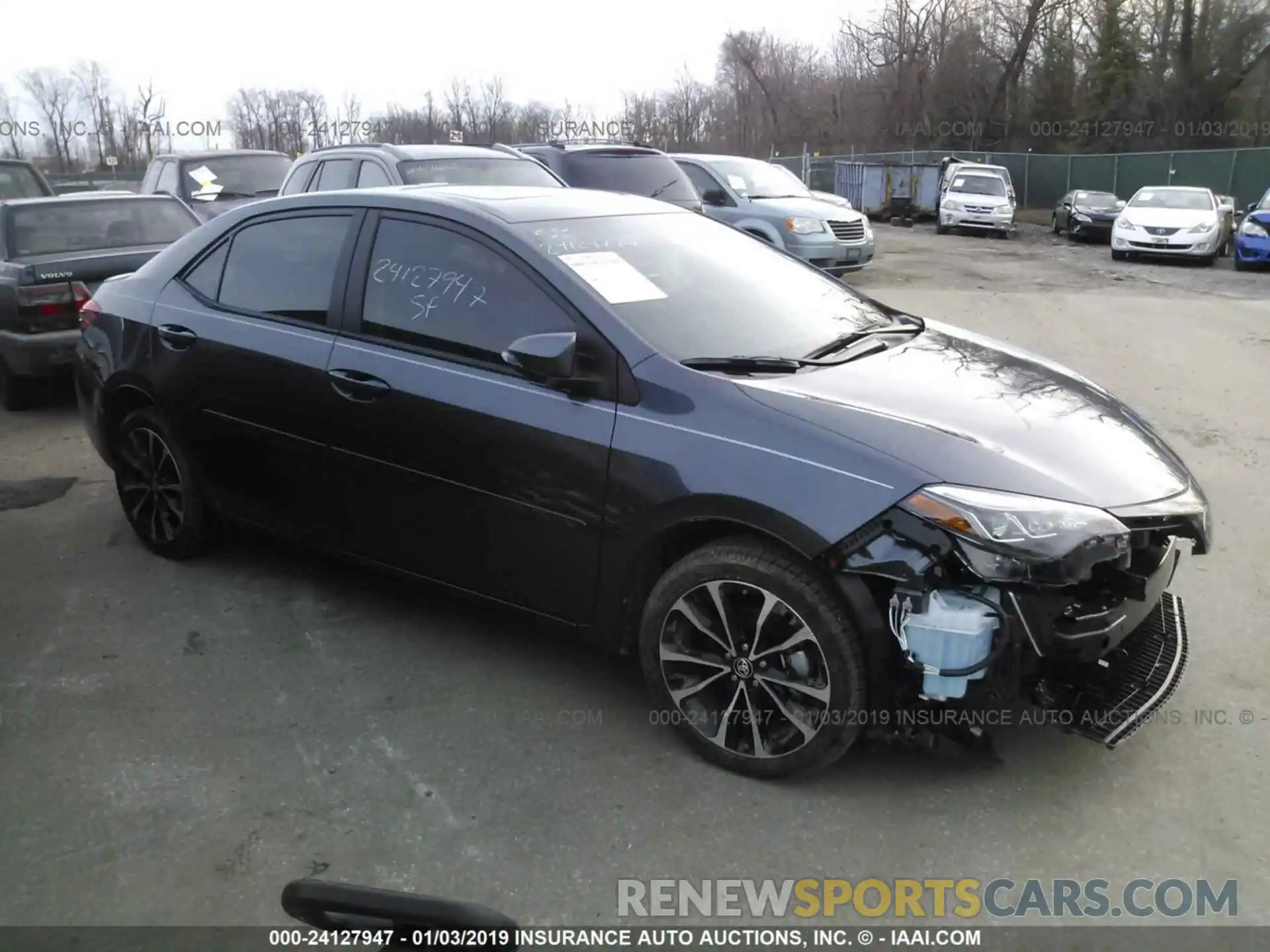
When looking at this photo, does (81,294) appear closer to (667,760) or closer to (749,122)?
(667,760)

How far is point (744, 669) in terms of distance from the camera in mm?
3281

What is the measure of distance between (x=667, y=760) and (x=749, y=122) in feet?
197

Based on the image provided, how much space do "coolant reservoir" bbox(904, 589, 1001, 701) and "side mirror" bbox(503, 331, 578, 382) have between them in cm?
128

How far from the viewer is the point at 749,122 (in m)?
59.7

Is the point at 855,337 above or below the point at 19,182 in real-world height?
below

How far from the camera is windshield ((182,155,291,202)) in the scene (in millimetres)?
13156

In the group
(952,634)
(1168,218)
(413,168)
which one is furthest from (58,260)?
(1168,218)

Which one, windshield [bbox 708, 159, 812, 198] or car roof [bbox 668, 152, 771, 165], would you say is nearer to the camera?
windshield [bbox 708, 159, 812, 198]

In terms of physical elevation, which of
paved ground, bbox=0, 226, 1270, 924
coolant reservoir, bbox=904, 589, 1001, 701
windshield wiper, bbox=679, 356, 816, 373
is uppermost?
windshield wiper, bbox=679, 356, 816, 373

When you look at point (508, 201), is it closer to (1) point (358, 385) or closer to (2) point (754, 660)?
(1) point (358, 385)

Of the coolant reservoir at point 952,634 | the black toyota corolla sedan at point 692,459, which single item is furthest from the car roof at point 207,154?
the coolant reservoir at point 952,634

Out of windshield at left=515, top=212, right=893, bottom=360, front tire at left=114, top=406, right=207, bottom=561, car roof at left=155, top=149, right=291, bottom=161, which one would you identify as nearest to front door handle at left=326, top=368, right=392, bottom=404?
windshield at left=515, top=212, right=893, bottom=360

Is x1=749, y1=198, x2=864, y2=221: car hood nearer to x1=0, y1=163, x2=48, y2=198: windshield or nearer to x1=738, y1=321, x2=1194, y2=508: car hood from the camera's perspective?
x1=0, y1=163, x2=48, y2=198: windshield

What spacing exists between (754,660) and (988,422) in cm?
102
